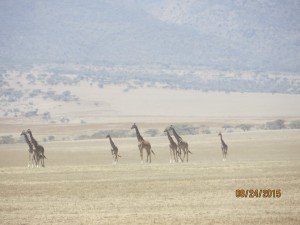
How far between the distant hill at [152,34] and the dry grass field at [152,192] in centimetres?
9201

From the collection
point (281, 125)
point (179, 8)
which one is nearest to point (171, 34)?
point (179, 8)

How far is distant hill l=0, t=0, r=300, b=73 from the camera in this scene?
134500mm

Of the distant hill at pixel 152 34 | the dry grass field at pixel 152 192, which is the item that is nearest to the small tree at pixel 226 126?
the dry grass field at pixel 152 192

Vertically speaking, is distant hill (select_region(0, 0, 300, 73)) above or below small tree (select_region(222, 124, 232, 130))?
above

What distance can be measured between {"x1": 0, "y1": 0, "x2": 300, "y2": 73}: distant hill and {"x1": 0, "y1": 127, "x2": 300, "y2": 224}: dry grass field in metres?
92.0

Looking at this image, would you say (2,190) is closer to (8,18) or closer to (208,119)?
(208,119)

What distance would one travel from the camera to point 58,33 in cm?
14075

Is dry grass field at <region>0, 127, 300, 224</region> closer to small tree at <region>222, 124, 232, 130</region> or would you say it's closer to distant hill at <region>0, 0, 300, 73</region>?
small tree at <region>222, 124, 232, 130</region>

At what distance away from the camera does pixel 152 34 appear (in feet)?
465

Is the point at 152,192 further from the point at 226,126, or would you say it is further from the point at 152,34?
the point at 152,34

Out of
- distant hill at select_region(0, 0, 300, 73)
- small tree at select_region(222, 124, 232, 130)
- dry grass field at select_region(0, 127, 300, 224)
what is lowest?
dry grass field at select_region(0, 127, 300, 224)

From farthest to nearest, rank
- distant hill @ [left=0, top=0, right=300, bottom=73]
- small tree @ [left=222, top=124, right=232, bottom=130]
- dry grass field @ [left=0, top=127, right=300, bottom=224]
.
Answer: distant hill @ [left=0, top=0, right=300, bottom=73] → small tree @ [left=222, top=124, right=232, bottom=130] → dry grass field @ [left=0, top=127, right=300, bottom=224]

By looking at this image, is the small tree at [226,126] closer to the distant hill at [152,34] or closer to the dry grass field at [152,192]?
the dry grass field at [152,192]

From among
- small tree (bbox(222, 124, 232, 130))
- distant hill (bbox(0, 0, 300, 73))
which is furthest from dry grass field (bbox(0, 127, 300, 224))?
distant hill (bbox(0, 0, 300, 73))
